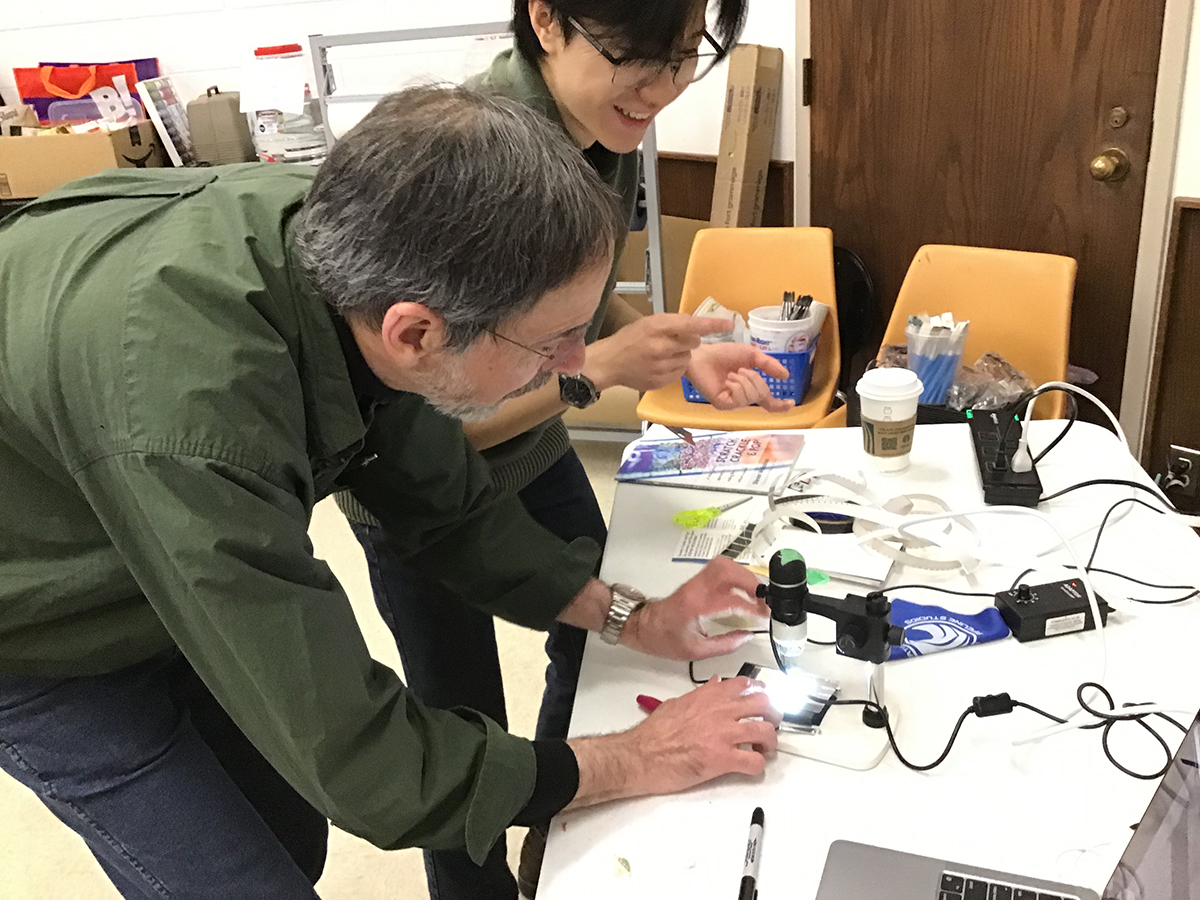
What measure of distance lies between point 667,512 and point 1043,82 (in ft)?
5.54

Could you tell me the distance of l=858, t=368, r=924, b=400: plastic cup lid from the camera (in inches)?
56.1

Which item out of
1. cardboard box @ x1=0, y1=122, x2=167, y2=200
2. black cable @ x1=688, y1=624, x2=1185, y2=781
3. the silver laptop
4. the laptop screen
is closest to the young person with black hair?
black cable @ x1=688, y1=624, x2=1185, y2=781

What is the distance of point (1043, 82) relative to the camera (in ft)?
7.85

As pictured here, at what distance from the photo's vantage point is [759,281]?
2637 mm

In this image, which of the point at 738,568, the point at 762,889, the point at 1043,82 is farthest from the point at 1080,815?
the point at 1043,82

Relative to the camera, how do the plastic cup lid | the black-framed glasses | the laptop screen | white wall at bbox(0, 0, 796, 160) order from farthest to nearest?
white wall at bbox(0, 0, 796, 160) → the plastic cup lid → the black-framed glasses → the laptop screen

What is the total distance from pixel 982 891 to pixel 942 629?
1.21 ft

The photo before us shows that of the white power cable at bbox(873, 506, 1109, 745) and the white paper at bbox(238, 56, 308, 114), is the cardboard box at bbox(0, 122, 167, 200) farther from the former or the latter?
the white power cable at bbox(873, 506, 1109, 745)

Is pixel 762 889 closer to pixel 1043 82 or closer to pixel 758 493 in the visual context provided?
pixel 758 493

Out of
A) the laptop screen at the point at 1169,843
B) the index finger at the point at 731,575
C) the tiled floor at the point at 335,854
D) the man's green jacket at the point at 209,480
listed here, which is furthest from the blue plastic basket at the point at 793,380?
the laptop screen at the point at 1169,843

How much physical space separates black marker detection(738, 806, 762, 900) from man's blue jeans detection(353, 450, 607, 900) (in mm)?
494

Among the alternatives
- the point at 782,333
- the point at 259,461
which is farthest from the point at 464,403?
the point at 782,333

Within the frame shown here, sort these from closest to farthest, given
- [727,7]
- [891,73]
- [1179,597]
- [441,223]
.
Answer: [441,223]
[1179,597]
[727,7]
[891,73]

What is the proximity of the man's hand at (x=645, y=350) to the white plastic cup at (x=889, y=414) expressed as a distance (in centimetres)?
25
